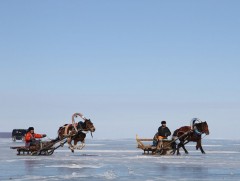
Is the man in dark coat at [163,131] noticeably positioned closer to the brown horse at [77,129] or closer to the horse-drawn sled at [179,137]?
the horse-drawn sled at [179,137]

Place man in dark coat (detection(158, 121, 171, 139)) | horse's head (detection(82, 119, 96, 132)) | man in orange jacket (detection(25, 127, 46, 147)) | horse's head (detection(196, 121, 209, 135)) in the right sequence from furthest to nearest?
horse's head (detection(196, 121, 209, 135)) < horse's head (detection(82, 119, 96, 132)) < man in dark coat (detection(158, 121, 171, 139)) < man in orange jacket (detection(25, 127, 46, 147))

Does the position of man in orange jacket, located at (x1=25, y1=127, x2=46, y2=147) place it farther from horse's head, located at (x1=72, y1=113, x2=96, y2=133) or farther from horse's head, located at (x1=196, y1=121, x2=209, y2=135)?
horse's head, located at (x1=196, y1=121, x2=209, y2=135)

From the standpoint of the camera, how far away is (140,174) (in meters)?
18.7

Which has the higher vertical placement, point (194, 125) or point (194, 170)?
point (194, 125)

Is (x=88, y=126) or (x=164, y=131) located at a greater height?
(x=88, y=126)

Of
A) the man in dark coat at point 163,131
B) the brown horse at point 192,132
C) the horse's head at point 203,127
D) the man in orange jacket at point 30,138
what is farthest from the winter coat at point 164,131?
the man in orange jacket at point 30,138

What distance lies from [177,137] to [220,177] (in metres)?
15.9

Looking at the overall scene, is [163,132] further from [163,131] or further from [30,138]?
[30,138]

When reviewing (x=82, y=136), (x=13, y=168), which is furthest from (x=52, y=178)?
(x=82, y=136)

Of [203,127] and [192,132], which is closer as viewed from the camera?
[203,127]

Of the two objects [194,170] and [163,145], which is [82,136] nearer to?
[163,145]

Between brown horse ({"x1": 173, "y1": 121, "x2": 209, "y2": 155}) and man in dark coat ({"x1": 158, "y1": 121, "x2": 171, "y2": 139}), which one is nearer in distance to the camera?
man in dark coat ({"x1": 158, "y1": 121, "x2": 171, "y2": 139})

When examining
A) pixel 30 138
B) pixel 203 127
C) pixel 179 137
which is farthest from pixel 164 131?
pixel 30 138

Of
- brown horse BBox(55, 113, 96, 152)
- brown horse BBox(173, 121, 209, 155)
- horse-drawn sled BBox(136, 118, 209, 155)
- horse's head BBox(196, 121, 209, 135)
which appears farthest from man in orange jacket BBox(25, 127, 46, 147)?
horse's head BBox(196, 121, 209, 135)
